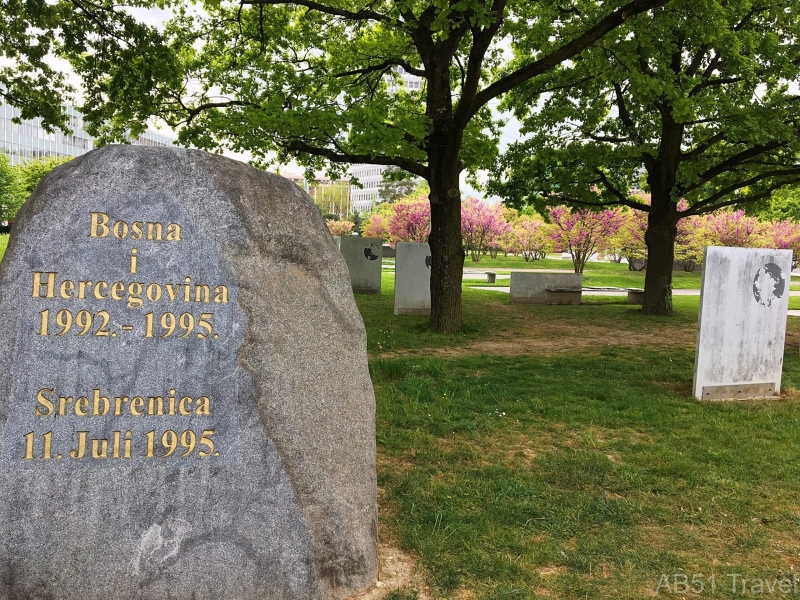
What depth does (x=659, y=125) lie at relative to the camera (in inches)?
623

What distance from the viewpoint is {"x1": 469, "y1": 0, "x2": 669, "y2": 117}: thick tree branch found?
831 cm

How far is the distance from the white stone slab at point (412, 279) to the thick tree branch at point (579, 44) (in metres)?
4.61

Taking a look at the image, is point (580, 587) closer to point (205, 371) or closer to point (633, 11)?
point (205, 371)

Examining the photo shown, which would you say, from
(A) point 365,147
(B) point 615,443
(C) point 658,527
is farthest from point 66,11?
(C) point 658,527

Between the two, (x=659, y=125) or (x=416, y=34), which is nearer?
(x=416, y=34)

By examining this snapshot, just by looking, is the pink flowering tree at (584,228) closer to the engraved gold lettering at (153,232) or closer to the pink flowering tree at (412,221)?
the pink flowering tree at (412,221)

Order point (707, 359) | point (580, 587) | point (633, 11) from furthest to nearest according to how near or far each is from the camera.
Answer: point (633, 11)
point (707, 359)
point (580, 587)

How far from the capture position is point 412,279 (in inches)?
568

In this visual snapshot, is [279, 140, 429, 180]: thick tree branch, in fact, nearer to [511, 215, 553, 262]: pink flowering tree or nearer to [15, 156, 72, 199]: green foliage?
[511, 215, 553, 262]: pink flowering tree

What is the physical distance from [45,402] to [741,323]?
725 cm

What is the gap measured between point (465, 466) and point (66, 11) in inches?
491

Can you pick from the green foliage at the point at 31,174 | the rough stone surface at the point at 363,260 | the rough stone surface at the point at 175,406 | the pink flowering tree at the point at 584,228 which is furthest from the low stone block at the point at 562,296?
the green foliage at the point at 31,174

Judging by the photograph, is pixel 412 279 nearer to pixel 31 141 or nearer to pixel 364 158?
pixel 364 158

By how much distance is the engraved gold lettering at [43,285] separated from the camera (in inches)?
114
